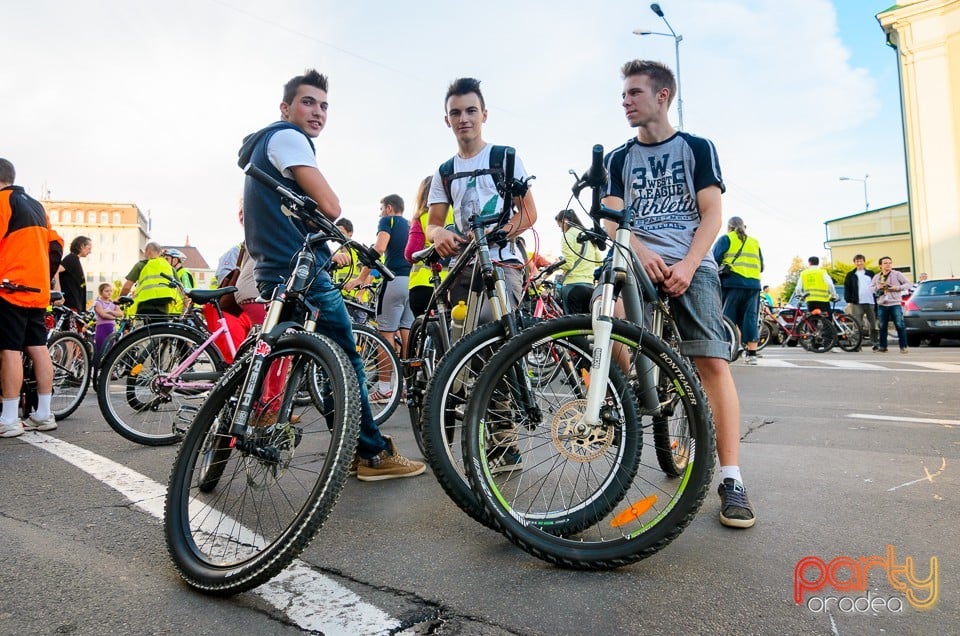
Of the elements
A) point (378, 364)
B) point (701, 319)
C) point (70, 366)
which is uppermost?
point (701, 319)

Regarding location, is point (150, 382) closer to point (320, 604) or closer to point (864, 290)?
point (320, 604)

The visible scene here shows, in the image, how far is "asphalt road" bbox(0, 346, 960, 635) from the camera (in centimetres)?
184

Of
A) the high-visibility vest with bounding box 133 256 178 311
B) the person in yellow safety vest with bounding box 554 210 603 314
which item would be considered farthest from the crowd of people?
the high-visibility vest with bounding box 133 256 178 311

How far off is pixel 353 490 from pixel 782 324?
48.3ft

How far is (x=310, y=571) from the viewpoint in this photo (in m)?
2.21

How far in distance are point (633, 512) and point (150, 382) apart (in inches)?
133

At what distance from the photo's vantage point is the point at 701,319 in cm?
295

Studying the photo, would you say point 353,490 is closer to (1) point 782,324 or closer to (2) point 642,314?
(2) point 642,314

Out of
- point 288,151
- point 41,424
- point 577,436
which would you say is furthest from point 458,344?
point 41,424

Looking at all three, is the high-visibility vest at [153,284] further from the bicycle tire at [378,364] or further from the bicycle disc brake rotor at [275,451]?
the bicycle disc brake rotor at [275,451]

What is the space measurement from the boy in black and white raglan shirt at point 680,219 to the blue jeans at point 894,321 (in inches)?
449

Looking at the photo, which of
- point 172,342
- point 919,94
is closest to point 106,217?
point 919,94

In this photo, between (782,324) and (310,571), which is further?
(782,324)

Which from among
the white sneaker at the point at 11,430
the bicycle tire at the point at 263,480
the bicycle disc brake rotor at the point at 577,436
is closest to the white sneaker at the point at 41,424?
the white sneaker at the point at 11,430
